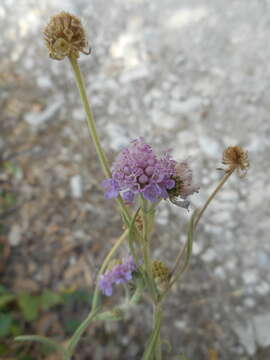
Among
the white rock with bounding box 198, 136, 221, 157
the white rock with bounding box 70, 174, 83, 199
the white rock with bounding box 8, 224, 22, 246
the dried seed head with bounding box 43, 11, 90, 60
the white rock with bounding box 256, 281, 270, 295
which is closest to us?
the dried seed head with bounding box 43, 11, 90, 60

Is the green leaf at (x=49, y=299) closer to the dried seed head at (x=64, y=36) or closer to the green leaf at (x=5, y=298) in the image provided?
the green leaf at (x=5, y=298)

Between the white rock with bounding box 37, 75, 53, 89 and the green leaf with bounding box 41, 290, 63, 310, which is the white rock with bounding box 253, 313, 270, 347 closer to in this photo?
the green leaf with bounding box 41, 290, 63, 310

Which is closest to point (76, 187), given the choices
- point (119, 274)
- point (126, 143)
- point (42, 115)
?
point (126, 143)

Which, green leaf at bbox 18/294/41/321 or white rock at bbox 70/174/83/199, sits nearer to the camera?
green leaf at bbox 18/294/41/321

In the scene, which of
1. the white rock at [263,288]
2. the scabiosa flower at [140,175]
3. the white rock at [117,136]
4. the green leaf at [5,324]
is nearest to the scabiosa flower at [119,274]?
the scabiosa flower at [140,175]

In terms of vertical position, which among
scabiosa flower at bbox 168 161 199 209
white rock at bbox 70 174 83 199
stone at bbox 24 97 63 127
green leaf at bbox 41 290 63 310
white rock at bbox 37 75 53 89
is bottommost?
scabiosa flower at bbox 168 161 199 209

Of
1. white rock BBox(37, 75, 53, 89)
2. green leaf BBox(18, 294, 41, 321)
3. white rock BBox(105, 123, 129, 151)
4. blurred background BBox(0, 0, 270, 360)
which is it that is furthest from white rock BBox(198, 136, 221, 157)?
green leaf BBox(18, 294, 41, 321)
